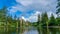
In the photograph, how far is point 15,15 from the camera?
8138cm

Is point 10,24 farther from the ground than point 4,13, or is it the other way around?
point 4,13

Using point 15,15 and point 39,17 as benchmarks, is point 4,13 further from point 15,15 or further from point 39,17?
point 39,17

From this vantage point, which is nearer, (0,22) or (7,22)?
(0,22)

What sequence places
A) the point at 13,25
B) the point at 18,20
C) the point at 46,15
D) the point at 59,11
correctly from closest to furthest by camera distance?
the point at 59,11 < the point at 13,25 < the point at 18,20 < the point at 46,15

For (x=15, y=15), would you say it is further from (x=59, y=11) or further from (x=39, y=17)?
(x=59, y=11)

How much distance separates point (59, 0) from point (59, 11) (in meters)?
2.99

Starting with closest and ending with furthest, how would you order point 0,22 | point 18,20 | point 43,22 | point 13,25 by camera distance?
point 0,22
point 13,25
point 18,20
point 43,22

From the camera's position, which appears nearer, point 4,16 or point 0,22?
point 0,22

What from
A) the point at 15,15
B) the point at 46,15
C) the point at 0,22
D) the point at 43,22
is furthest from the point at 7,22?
the point at 46,15

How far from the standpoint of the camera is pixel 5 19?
220 ft

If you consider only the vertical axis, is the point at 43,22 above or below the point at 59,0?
below

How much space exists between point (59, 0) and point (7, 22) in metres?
29.6

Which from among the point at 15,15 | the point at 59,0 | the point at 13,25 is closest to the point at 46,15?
the point at 15,15

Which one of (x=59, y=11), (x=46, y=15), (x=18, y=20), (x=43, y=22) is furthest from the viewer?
(x=46, y=15)
